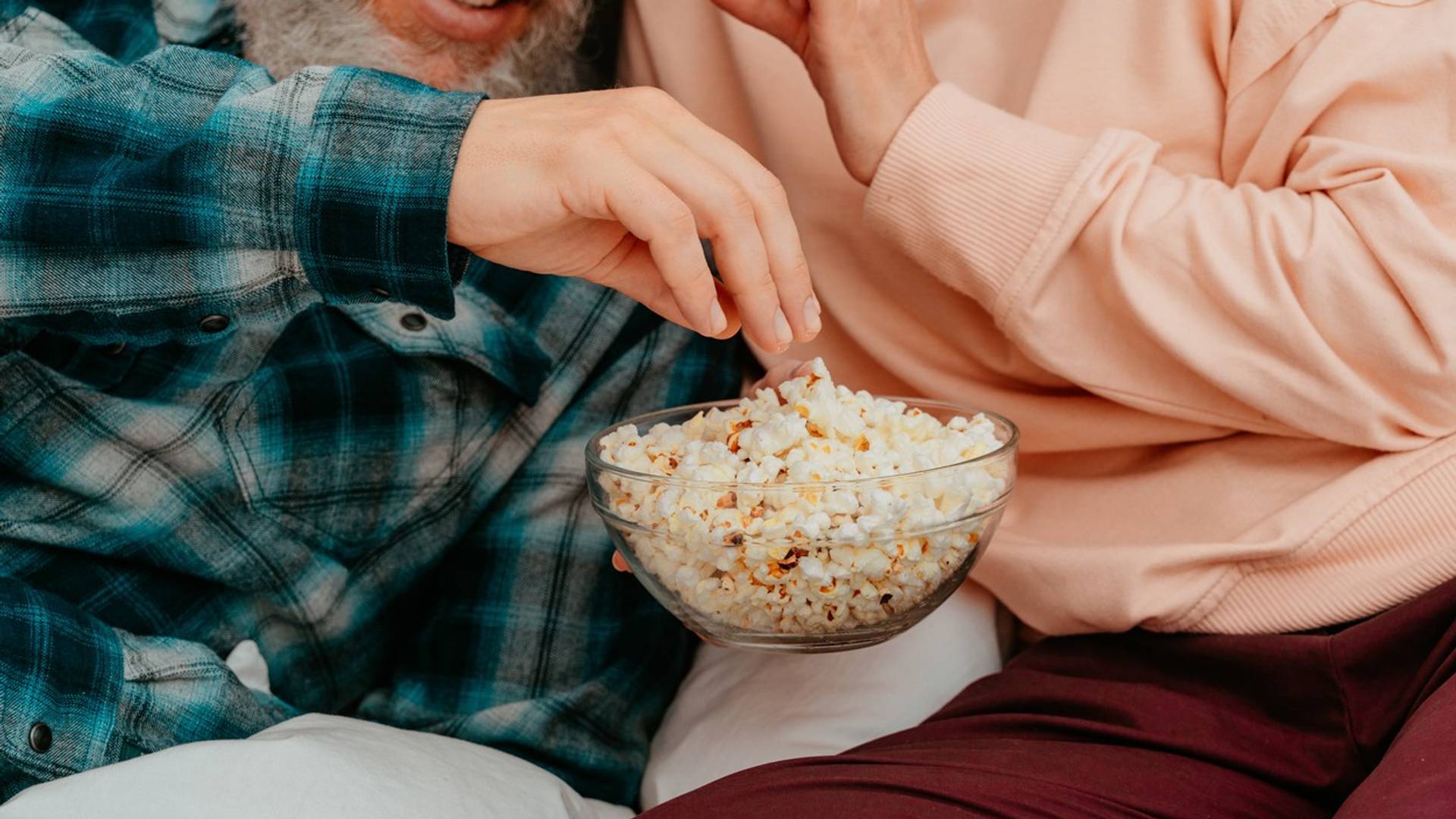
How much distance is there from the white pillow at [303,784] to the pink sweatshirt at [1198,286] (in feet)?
1.71

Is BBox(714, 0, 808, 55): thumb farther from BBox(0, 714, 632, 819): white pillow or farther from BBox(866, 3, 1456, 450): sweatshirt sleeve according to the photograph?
BBox(0, 714, 632, 819): white pillow

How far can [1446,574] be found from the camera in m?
1.00

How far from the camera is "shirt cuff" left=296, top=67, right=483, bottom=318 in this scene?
87 cm

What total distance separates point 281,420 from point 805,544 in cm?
65

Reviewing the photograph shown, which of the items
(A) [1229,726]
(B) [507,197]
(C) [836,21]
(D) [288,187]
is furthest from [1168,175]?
(D) [288,187]

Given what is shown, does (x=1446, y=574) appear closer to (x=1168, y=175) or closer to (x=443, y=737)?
(x=1168, y=175)

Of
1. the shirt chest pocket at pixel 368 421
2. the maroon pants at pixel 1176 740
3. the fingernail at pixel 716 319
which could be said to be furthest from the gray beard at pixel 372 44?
the maroon pants at pixel 1176 740

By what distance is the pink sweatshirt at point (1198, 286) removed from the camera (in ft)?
3.22

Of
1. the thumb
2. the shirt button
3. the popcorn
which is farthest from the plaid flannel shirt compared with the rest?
the thumb

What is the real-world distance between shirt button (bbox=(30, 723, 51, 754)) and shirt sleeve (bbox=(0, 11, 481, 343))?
12.6 inches

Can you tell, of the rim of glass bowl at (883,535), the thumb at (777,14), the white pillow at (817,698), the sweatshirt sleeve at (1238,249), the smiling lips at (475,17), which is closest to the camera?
the rim of glass bowl at (883,535)

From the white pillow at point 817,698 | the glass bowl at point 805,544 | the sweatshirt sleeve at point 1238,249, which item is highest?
the sweatshirt sleeve at point 1238,249

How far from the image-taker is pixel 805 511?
2.68 feet

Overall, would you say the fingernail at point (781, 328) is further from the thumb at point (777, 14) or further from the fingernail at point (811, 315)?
the thumb at point (777, 14)
